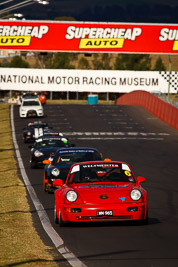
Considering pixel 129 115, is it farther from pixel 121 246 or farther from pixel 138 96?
pixel 121 246

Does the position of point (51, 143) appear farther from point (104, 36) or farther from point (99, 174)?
point (104, 36)

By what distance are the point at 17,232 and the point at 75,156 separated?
7171 millimetres

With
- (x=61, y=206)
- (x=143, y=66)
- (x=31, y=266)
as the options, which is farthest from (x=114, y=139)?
(x=143, y=66)

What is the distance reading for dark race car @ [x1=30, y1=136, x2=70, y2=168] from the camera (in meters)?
25.5

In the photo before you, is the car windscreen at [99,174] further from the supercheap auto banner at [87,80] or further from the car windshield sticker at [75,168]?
the supercheap auto banner at [87,80]

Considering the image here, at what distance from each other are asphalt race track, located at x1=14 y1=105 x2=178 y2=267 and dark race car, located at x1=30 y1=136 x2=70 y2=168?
0.38m

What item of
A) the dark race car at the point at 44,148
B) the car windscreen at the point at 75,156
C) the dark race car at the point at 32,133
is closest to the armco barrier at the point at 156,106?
the dark race car at the point at 32,133

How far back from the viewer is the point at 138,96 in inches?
2667

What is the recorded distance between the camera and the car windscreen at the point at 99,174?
13.8 meters

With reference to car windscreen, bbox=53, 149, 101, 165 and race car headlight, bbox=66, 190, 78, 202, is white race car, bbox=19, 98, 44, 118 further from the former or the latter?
race car headlight, bbox=66, 190, 78, 202

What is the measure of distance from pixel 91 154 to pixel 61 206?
645cm

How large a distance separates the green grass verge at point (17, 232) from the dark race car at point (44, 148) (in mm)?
1620

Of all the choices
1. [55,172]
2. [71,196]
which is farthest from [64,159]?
[71,196]

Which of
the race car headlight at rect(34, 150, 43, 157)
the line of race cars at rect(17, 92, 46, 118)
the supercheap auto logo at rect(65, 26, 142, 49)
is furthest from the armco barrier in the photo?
the race car headlight at rect(34, 150, 43, 157)
